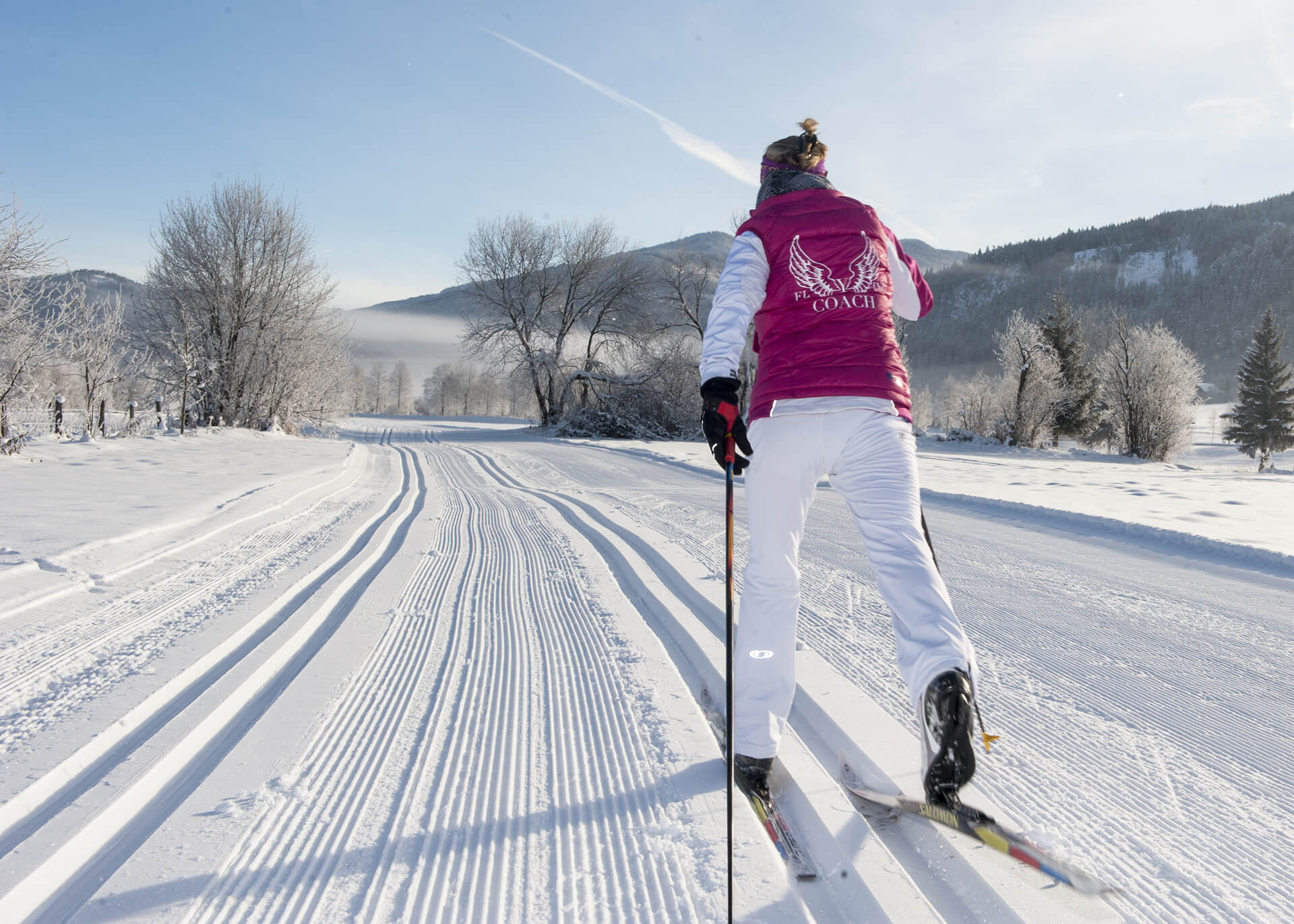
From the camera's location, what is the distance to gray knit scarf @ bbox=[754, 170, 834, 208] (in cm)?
188

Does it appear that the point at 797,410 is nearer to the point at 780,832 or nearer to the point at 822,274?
the point at 822,274

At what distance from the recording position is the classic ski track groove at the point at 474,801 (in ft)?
4.34

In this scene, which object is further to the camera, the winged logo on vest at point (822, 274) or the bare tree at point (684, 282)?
the bare tree at point (684, 282)

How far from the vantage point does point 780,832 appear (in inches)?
61.9

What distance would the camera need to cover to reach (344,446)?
17594 millimetres

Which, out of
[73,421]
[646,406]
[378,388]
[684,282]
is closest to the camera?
[73,421]

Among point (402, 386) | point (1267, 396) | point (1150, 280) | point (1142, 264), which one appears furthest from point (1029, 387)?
point (1142, 264)

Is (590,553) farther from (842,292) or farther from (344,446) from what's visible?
(344,446)

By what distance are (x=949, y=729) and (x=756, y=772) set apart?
525 millimetres

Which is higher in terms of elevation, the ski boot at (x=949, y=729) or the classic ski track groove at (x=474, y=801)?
the ski boot at (x=949, y=729)

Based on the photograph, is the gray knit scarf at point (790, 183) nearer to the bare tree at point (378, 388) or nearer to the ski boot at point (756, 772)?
the ski boot at point (756, 772)

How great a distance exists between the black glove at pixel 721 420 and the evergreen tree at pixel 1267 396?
53958mm

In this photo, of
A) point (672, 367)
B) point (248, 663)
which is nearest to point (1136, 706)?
point (248, 663)

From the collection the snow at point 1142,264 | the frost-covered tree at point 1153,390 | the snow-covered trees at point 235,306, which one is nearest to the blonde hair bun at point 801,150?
the snow-covered trees at point 235,306
